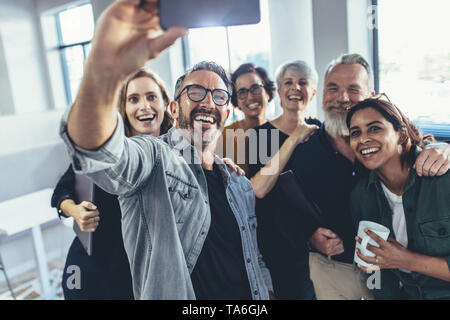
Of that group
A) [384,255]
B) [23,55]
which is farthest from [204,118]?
[23,55]

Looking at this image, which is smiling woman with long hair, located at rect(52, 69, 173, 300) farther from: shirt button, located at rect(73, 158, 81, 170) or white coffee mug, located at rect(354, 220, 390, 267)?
white coffee mug, located at rect(354, 220, 390, 267)

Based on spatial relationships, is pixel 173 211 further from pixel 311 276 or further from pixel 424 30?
pixel 424 30

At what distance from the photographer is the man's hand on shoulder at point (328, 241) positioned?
860 mm

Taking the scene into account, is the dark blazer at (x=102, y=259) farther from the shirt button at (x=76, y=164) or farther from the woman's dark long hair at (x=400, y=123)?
the woman's dark long hair at (x=400, y=123)

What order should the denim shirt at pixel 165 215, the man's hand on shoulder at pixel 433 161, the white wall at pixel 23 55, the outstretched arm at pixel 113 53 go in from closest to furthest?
1. the outstretched arm at pixel 113 53
2. the denim shirt at pixel 165 215
3. the man's hand on shoulder at pixel 433 161
4. the white wall at pixel 23 55

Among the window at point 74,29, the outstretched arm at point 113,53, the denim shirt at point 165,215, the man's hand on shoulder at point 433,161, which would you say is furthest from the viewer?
the window at point 74,29

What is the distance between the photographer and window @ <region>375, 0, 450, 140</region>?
966mm

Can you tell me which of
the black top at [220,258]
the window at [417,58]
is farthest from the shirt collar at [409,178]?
the black top at [220,258]

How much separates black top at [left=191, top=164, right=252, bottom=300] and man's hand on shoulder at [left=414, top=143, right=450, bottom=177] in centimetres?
41

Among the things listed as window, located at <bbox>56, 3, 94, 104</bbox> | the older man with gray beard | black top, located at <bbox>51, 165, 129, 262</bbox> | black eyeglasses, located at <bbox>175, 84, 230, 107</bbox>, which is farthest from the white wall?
the older man with gray beard

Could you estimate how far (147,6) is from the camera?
35 centimetres

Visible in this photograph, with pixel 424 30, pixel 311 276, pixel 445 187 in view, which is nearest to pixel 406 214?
pixel 445 187

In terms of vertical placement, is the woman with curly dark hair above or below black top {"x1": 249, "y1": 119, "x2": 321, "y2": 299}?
above

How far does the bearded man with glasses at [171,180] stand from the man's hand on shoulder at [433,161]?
0.36 metres
